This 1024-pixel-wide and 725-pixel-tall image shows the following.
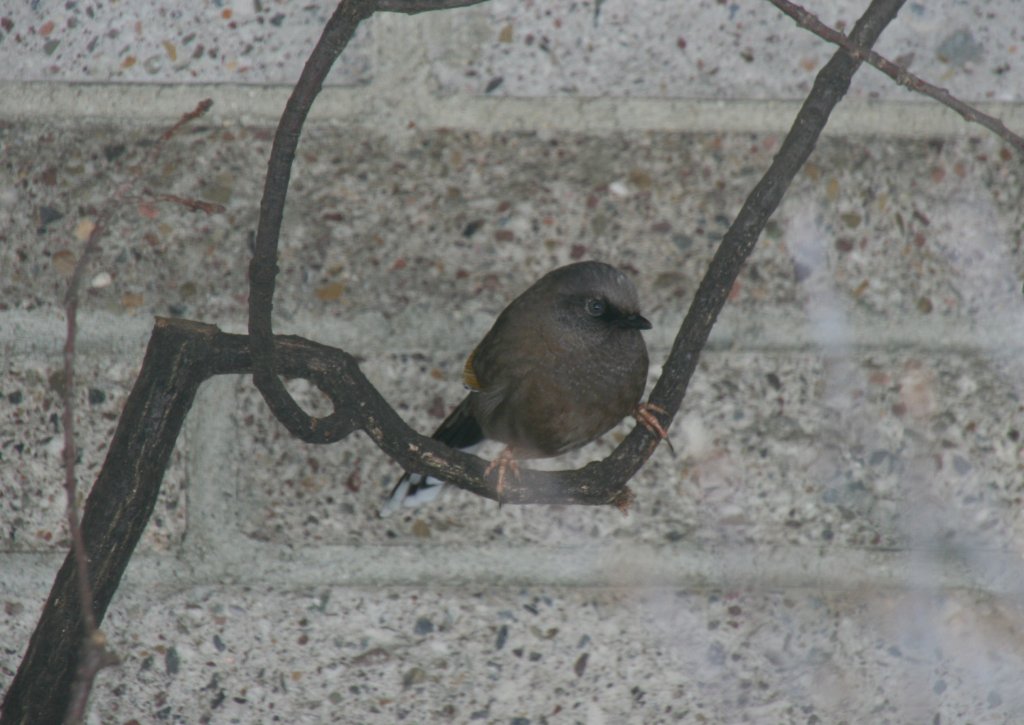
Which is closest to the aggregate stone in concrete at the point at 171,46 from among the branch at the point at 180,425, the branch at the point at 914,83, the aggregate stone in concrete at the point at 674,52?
the aggregate stone in concrete at the point at 674,52

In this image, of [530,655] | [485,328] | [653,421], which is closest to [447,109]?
[485,328]

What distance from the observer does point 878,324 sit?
150 cm

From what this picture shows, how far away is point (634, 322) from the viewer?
1.35m

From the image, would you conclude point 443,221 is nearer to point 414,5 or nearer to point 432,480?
point 432,480

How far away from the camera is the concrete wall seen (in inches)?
57.9

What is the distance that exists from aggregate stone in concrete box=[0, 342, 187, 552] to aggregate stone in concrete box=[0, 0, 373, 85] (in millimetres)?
353

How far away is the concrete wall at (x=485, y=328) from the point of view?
1.47 metres

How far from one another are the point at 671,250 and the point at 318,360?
A: 0.62m

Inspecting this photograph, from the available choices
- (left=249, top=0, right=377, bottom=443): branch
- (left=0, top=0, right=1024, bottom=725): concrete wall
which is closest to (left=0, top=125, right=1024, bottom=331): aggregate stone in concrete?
(left=0, top=0, right=1024, bottom=725): concrete wall

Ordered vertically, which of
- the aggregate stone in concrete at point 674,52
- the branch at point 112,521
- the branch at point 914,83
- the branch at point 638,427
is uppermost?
the aggregate stone in concrete at point 674,52

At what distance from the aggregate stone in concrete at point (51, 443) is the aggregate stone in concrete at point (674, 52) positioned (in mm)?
580

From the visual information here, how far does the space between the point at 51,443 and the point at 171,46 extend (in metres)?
0.53

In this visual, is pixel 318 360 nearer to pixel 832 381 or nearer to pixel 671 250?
pixel 671 250

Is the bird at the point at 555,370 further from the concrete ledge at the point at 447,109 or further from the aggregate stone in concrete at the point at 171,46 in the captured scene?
the aggregate stone in concrete at the point at 171,46
